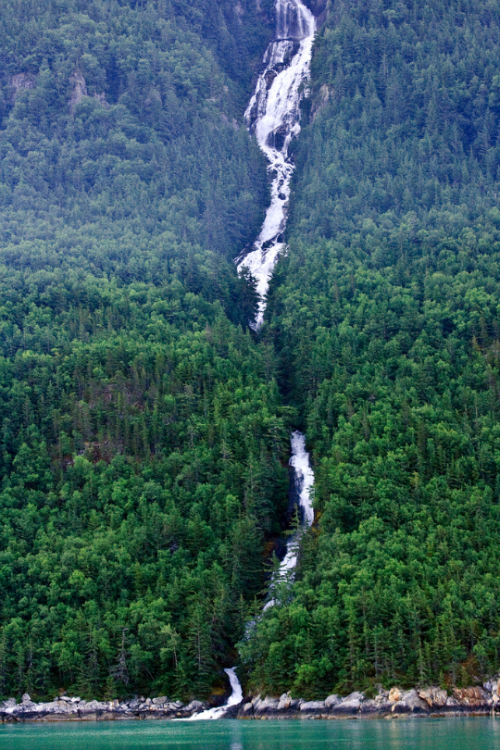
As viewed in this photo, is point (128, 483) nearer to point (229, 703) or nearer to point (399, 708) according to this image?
point (229, 703)

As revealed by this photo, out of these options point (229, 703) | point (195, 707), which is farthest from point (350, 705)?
point (195, 707)

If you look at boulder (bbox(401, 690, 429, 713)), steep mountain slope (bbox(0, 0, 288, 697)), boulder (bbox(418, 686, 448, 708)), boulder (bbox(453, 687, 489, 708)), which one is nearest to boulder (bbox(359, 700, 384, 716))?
boulder (bbox(401, 690, 429, 713))

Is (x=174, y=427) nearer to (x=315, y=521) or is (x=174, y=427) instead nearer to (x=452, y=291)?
(x=315, y=521)

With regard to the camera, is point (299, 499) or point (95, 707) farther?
point (299, 499)

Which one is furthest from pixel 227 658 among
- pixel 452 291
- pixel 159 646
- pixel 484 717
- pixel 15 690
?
pixel 452 291

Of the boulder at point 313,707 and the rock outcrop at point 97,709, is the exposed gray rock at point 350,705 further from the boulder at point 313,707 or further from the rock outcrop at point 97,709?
the rock outcrop at point 97,709
